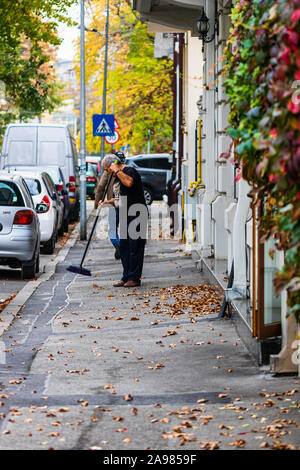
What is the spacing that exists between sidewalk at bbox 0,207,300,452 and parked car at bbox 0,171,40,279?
216 centimetres

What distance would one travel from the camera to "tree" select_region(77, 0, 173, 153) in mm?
37781

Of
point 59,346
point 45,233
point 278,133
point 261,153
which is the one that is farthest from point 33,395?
point 45,233

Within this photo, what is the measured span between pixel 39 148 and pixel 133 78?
1290 centimetres

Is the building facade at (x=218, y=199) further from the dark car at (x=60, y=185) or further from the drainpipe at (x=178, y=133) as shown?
the dark car at (x=60, y=185)

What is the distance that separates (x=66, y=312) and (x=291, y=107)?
7487mm

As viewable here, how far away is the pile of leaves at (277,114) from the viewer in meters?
4.22

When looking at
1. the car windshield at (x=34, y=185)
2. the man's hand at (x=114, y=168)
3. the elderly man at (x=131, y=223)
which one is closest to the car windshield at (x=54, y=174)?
the car windshield at (x=34, y=185)

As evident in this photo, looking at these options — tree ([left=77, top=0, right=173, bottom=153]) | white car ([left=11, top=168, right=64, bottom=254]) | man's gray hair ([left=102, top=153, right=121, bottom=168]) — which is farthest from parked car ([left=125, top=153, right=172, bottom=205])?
man's gray hair ([left=102, top=153, right=121, bottom=168])

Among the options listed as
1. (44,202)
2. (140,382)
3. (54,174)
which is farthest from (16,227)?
(54,174)

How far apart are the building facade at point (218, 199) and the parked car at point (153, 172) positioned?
9.07m

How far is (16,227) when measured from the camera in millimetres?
14711

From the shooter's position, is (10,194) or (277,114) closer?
(277,114)

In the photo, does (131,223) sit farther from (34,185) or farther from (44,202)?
(34,185)

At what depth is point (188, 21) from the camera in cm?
1916
